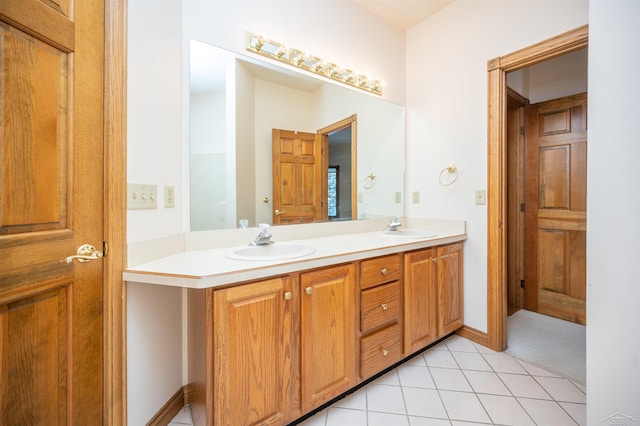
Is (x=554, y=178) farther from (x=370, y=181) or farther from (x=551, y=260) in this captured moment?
(x=370, y=181)

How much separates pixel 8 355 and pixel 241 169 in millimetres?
1159

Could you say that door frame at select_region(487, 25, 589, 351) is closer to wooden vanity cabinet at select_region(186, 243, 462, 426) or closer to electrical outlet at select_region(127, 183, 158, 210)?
wooden vanity cabinet at select_region(186, 243, 462, 426)

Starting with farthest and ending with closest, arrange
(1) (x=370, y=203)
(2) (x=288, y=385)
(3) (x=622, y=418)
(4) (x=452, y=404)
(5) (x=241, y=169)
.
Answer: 1. (1) (x=370, y=203)
2. (5) (x=241, y=169)
3. (4) (x=452, y=404)
4. (2) (x=288, y=385)
5. (3) (x=622, y=418)

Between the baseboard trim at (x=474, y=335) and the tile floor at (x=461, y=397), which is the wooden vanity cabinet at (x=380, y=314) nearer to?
the tile floor at (x=461, y=397)

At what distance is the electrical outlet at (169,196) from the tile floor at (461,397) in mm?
1068

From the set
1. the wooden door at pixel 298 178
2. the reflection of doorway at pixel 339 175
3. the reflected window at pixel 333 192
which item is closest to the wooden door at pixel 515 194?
the reflection of doorway at pixel 339 175

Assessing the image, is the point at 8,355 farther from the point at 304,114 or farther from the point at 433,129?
the point at 433,129

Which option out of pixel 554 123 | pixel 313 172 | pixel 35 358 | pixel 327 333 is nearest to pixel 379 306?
pixel 327 333

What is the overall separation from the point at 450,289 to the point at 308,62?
193 centimetres

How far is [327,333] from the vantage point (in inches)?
50.7

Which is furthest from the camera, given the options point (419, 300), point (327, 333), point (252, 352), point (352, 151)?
point (352, 151)

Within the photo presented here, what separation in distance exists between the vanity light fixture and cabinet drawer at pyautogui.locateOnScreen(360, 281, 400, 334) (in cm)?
153

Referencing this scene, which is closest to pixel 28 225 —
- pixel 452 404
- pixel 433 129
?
pixel 452 404

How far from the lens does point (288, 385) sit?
117 cm
